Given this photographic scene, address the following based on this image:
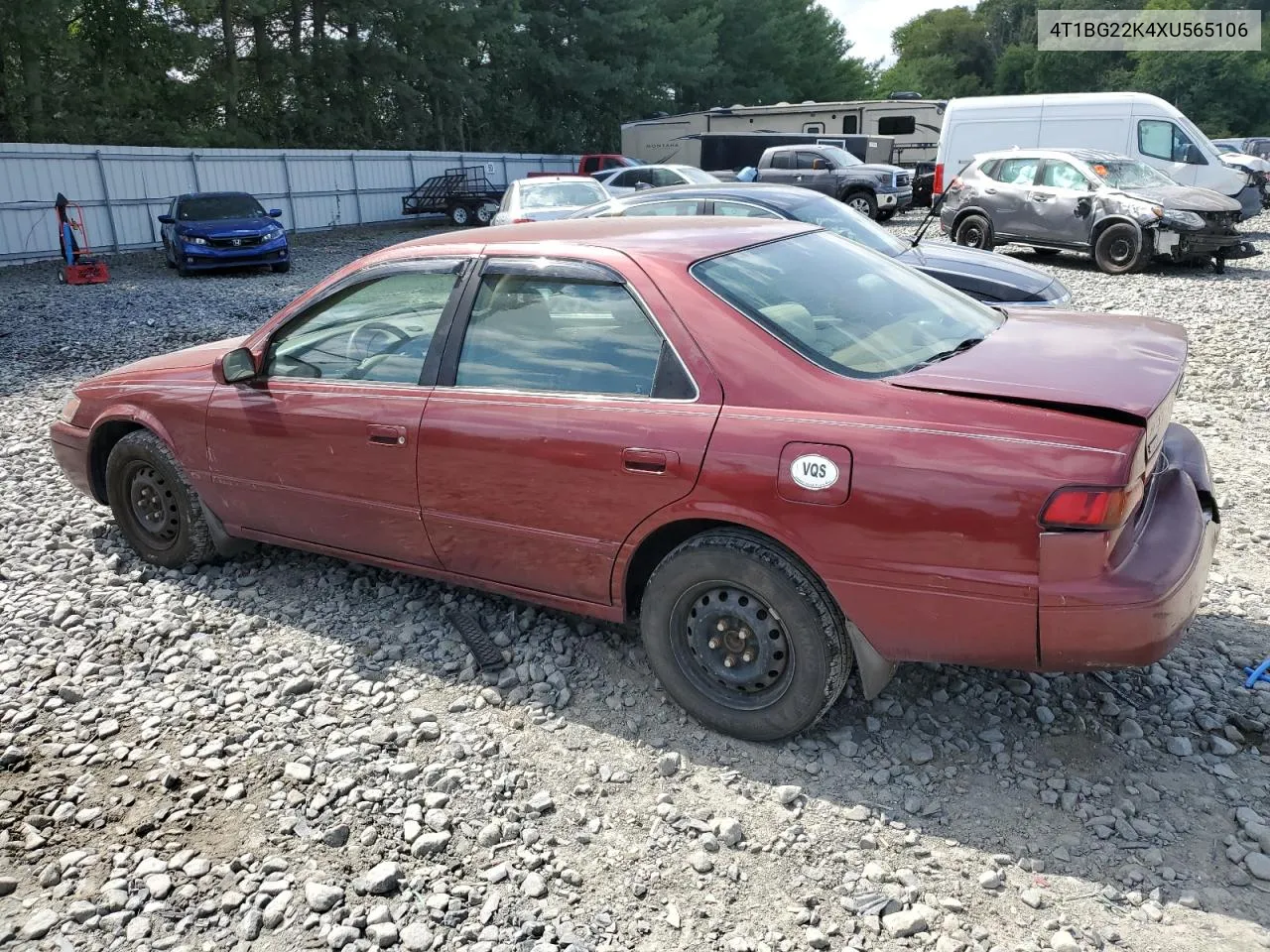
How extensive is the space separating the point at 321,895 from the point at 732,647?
1.43m

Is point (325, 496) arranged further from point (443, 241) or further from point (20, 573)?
point (20, 573)

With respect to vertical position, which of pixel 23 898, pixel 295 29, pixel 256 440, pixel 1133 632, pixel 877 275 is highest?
pixel 295 29

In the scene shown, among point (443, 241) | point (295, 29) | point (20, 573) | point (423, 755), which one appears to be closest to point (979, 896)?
point (423, 755)

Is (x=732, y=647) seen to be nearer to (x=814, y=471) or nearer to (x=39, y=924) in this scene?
(x=814, y=471)

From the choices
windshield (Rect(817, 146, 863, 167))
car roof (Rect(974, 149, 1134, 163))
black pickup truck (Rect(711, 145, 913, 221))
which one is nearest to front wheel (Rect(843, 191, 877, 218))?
black pickup truck (Rect(711, 145, 913, 221))

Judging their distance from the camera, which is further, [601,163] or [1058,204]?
[601,163]

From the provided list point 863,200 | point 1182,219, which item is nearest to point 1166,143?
point 1182,219

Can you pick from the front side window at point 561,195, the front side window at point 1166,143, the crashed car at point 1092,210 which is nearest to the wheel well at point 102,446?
the front side window at point 561,195

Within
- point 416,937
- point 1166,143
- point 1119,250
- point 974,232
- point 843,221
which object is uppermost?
point 1166,143

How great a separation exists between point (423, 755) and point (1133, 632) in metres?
2.24

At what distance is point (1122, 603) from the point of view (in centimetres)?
267

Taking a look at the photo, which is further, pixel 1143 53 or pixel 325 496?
pixel 1143 53

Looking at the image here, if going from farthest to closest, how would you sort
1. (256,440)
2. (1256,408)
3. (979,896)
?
1. (1256,408)
2. (256,440)
3. (979,896)

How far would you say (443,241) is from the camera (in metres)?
4.05
